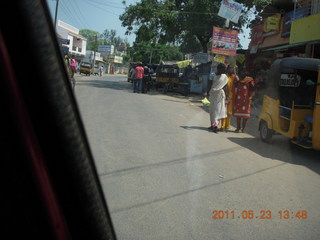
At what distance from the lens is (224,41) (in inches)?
696

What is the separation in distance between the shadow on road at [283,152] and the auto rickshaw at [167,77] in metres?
15.6

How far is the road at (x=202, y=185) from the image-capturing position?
3561mm

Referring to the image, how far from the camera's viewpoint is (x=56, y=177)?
110cm

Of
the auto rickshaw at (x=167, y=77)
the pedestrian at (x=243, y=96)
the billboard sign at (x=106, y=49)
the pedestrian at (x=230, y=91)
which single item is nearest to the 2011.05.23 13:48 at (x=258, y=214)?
the pedestrian at (x=243, y=96)

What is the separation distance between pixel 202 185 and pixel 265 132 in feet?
14.4

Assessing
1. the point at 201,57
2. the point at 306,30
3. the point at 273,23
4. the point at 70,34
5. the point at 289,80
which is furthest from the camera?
the point at 201,57

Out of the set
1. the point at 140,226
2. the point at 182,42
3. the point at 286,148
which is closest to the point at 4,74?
the point at 140,226

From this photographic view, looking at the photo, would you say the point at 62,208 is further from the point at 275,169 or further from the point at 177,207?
the point at 275,169

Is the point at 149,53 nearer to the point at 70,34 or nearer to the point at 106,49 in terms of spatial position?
the point at 106,49

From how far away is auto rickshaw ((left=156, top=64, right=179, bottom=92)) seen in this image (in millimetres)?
24500

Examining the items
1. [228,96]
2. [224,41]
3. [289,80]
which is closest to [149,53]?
[224,41]

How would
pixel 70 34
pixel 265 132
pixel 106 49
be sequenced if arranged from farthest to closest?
pixel 106 49, pixel 265 132, pixel 70 34

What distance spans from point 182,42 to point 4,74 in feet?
88.9

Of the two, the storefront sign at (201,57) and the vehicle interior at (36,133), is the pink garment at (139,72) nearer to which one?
the storefront sign at (201,57)
